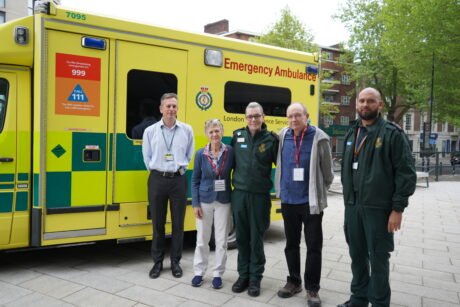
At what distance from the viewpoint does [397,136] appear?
3352 millimetres

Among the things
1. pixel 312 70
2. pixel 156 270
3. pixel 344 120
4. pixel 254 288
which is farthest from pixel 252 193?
pixel 344 120

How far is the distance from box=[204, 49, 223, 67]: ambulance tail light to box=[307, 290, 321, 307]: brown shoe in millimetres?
3041

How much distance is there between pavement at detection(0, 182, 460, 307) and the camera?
154 inches

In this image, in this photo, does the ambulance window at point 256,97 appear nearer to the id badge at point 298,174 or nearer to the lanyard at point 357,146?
the id badge at point 298,174

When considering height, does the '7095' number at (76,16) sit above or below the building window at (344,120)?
below

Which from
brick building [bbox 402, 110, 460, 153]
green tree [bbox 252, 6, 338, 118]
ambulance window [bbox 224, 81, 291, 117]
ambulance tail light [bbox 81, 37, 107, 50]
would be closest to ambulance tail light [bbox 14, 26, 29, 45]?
ambulance tail light [bbox 81, 37, 107, 50]

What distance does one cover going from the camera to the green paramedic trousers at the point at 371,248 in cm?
338

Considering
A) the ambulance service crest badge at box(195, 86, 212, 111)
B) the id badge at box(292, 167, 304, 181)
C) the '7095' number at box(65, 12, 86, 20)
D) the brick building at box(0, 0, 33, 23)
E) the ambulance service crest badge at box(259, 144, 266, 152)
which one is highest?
the brick building at box(0, 0, 33, 23)

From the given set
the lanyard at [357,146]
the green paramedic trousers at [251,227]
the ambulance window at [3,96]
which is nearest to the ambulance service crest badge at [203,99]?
the green paramedic trousers at [251,227]

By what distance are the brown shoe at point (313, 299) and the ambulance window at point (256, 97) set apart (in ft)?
8.74

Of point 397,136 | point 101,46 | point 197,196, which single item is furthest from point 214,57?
point 397,136

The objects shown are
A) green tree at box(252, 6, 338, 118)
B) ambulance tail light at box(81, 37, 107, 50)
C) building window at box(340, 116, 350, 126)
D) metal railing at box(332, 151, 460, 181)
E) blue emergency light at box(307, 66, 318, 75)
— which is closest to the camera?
ambulance tail light at box(81, 37, 107, 50)

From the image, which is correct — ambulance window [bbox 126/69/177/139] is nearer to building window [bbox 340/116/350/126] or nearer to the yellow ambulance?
the yellow ambulance

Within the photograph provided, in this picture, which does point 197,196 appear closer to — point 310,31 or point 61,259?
point 61,259
